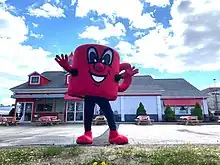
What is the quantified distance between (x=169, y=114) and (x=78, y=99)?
11287mm

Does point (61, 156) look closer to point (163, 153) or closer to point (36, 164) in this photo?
point (36, 164)

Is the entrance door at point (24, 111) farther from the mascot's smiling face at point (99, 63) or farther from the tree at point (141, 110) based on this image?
the mascot's smiling face at point (99, 63)

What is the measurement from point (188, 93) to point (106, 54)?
2634cm

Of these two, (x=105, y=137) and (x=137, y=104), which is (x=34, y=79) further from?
(x=105, y=137)

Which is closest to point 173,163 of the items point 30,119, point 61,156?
point 61,156

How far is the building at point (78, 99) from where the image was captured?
27.2 m

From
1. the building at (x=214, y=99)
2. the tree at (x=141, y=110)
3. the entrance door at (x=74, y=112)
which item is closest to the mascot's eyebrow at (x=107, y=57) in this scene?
the entrance door at (x=74, y=112)

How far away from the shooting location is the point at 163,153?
5926 millimetres

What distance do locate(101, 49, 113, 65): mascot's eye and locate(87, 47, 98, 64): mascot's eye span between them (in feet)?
0.88

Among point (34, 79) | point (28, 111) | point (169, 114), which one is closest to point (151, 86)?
point (169, 114)

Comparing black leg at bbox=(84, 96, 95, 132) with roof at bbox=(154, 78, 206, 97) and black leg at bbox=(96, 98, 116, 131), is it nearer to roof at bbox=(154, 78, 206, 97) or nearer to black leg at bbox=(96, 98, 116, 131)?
black leg at bbox=(96, 98, 116, 131)

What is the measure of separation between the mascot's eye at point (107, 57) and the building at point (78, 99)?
719 inches

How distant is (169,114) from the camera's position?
28.9m

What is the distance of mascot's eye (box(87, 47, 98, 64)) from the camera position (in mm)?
8391
